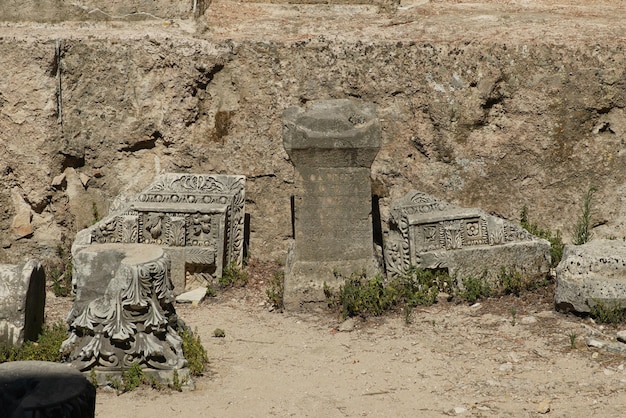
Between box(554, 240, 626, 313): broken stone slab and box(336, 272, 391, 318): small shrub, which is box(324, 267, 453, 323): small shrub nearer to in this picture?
box(336, 272, 391, 318): small shrub

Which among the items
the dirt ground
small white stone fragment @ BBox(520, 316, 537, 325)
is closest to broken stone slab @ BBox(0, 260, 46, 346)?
the dirt ground

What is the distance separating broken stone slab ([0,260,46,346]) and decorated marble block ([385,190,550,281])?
11.3ft

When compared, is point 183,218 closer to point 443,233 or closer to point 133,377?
point 443,233

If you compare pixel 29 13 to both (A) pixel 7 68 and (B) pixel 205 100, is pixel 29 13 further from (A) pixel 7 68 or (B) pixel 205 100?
(B) pixel 205 100

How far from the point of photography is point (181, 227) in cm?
983

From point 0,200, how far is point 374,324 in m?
4.54

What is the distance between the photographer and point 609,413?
6684 millimetres

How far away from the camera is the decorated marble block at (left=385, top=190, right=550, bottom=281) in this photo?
941 centimetres

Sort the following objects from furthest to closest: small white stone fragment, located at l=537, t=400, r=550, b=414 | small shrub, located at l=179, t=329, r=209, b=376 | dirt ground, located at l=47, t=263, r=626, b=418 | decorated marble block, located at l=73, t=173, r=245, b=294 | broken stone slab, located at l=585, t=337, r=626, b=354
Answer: decorated marble block, located at l=73, t=173, r=245, b=294
broken stone slab, located at l=585, t=337, r=626, b=354
small shrub, located at l=179, t=329, r=209, b=376
dirt ground, located at l=47, t=263, r=626, b=418
small white stone fragment, located at l=537, t=400, r=550, b=414

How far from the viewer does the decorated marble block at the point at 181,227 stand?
975cm

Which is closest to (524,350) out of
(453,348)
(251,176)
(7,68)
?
(453,348)

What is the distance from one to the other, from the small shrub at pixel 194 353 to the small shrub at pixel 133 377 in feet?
1.31

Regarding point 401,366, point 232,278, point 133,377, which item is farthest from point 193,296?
point 401,366

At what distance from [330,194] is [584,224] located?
286 cm
